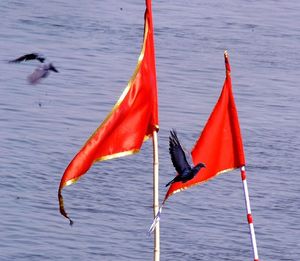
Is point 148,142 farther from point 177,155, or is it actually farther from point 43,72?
point 177,155

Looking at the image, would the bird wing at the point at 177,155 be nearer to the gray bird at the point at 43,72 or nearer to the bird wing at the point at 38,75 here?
the gray bird at the point at 43,72

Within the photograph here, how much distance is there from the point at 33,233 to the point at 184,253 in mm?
2215

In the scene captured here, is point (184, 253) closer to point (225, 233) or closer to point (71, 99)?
point (225, 233)

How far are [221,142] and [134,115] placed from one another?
105 centimetres

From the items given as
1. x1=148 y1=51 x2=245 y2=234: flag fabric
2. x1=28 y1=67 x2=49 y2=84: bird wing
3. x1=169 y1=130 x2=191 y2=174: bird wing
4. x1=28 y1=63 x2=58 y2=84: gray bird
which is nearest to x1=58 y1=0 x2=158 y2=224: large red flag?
x1=169 y1=130 x2=191 y2=174: bird wing

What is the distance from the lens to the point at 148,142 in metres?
25.5

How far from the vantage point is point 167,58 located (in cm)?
3325

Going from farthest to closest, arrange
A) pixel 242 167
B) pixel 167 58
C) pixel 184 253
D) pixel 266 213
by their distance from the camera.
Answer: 1. pixel 167 58
2. pixel 266 213
3. pixel 184 253
4. pixel 242 167

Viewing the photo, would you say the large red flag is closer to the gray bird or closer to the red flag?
the red flag

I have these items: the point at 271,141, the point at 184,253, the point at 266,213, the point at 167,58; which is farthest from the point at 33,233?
the point at 167,58

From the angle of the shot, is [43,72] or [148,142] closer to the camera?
[43,72]

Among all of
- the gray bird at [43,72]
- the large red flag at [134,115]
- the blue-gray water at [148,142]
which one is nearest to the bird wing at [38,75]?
the gray bird at [43,72]

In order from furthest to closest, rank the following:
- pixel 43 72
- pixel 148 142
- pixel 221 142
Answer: pixel 148 142, pixel 43 72, pixel 221 142

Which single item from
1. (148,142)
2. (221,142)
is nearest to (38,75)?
(148,142)
